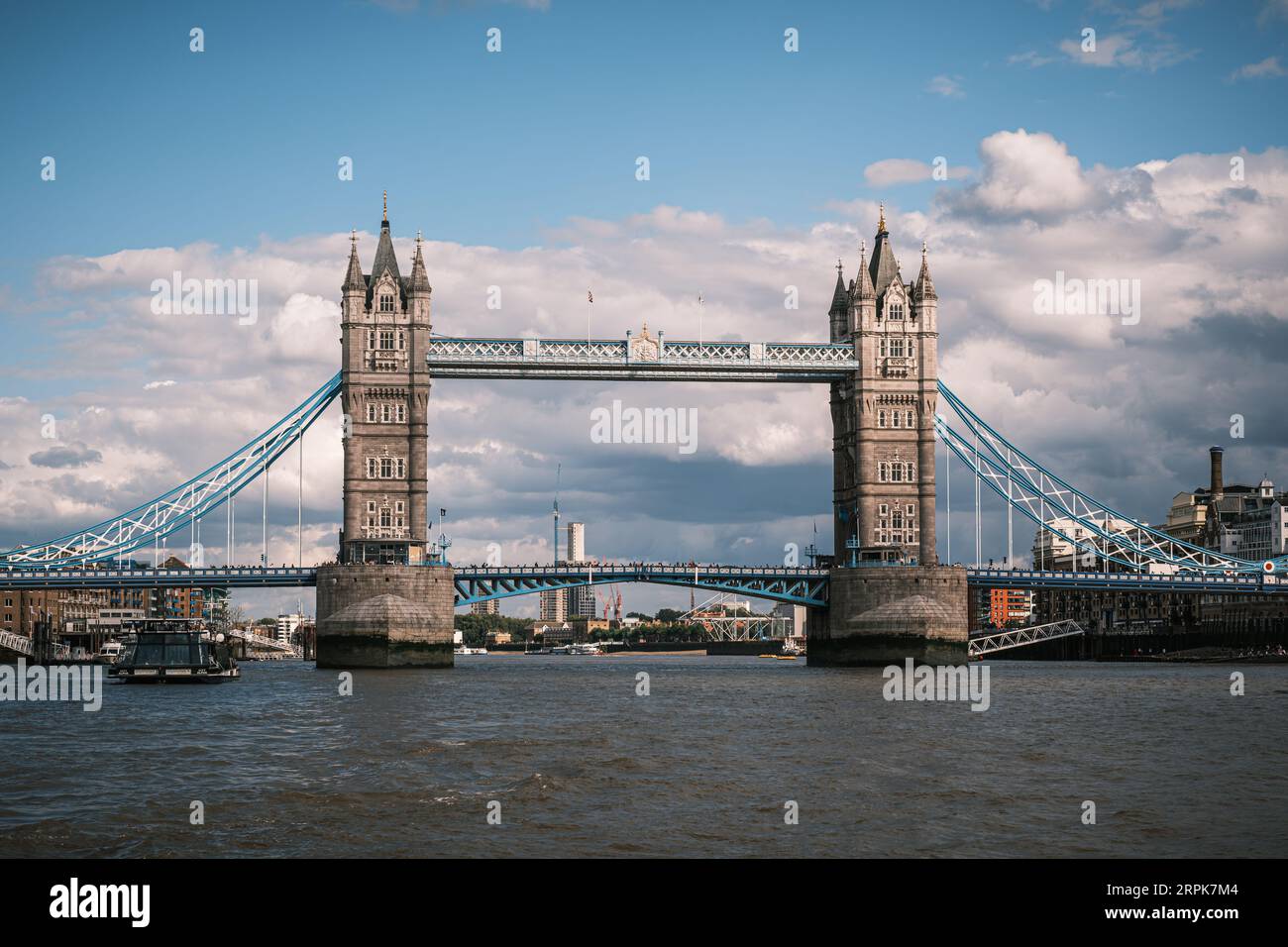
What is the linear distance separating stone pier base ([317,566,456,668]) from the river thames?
30853 millimetres

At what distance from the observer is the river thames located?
22844 mm

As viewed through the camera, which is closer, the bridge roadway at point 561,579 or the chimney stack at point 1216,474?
the bridge roadway at point 561,579

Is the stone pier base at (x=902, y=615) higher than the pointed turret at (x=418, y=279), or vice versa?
the pointed turret at (x=418, y=279)

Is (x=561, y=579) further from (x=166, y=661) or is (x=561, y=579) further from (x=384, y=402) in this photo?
(x=166, y=661)

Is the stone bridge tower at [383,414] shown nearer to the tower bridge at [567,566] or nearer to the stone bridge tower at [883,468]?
the tower bridge at [567,566]

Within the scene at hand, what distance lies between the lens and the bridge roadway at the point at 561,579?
316 feet

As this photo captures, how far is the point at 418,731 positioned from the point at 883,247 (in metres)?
74.7

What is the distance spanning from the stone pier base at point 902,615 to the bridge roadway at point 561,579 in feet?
6.84

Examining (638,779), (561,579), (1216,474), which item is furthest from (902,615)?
(1216,474)

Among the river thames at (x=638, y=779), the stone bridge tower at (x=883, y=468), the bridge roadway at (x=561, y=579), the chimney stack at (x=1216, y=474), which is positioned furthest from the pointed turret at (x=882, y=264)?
the chimney stack at (x=1216, y=474)

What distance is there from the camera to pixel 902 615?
9569cm
